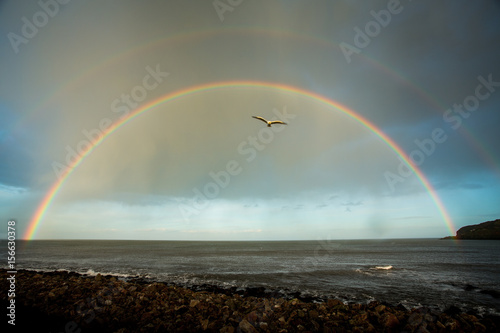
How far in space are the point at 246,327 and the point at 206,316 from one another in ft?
8.85

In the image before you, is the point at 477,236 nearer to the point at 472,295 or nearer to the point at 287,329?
the point at 472,295

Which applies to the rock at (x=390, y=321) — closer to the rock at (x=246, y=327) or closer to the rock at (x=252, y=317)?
the rock at (x=252, y=317)

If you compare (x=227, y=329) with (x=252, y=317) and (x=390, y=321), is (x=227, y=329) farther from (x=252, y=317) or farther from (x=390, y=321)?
(x=390, y=321)

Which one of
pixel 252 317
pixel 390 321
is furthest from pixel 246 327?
pixel 390 321

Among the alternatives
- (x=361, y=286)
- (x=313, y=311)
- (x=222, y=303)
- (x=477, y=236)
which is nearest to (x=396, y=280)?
(x=361, y=286)

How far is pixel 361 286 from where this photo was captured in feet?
86.7

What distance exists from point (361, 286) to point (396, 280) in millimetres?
7012

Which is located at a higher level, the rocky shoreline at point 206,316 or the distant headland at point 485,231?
the rocky shoreline at point 206,316

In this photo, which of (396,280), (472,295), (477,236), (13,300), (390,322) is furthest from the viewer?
(477,236)

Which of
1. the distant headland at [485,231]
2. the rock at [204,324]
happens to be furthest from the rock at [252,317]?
the distant headland at [485,231]

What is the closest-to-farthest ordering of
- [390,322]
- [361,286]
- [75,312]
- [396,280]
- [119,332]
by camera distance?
[119,332] → [390,322] → [75,312] → [361,286] → [396,280]

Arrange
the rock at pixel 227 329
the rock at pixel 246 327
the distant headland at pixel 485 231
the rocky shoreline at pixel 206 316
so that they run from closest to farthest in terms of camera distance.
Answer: the rock at pixel 227 329 → the rock at pixel 246 327 → the rocky shoreline at pixel 206 316 → the distant headland at pixel 485 231

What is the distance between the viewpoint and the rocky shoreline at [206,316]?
1240cm

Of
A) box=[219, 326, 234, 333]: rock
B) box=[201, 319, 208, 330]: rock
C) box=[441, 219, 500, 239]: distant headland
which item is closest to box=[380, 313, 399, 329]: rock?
box=[219, 326, 234, 333]: rock
